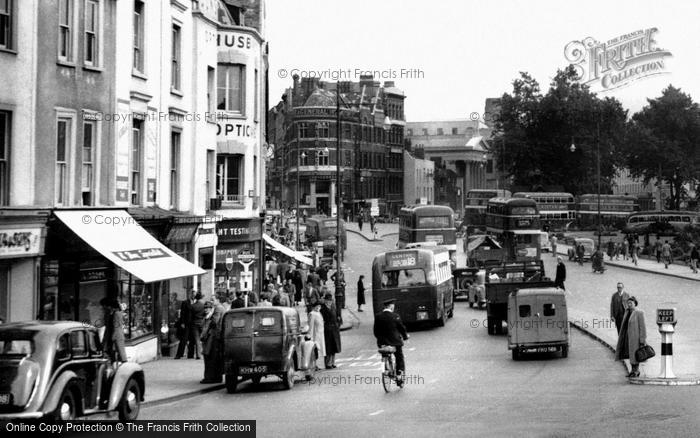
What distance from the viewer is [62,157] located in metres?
26.6

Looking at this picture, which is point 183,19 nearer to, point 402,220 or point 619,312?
point 619,312

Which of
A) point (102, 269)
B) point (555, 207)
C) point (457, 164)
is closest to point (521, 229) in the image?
point (555, 207)

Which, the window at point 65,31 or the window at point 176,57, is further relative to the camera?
the window at point 176,57

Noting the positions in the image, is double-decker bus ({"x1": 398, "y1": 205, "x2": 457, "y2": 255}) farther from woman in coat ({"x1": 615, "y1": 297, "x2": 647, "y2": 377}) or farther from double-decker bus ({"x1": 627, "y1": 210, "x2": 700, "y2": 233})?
double-decker bus ({"x1": 627, "y1": 210, "x2": 700, "y2": 233})

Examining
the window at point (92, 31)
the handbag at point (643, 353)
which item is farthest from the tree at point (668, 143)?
the handbag at point (643, 353)

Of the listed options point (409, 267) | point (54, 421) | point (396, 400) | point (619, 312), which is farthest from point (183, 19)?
point (54, 421)

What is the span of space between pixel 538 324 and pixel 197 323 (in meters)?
8.80

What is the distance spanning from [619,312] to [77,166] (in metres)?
13.4

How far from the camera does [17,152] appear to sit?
971 inches

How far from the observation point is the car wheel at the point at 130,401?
17719mm

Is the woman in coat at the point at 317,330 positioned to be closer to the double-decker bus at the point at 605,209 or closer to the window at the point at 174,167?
the window at the point at 174,167

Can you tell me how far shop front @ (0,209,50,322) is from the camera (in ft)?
78.2

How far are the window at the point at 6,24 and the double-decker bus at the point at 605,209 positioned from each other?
97970 millimetres

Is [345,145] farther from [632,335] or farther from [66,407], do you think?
[66,407]
